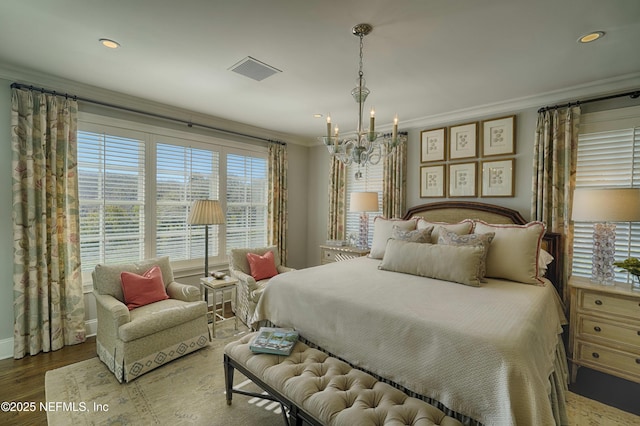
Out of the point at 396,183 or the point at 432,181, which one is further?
the point at 396,183

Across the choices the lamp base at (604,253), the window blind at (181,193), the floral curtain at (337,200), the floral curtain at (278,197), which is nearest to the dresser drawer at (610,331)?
the lamp base at (604,253)

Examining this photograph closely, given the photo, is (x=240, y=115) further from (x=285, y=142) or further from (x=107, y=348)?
(x=107, y=348)

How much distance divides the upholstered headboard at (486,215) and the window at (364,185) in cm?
68

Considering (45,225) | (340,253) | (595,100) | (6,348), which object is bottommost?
(6,348)

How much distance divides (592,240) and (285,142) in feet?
14.2

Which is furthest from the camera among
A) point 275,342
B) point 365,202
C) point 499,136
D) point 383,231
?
point 365,202

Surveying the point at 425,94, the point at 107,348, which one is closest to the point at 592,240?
the point at 425,94

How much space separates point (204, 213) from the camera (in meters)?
3.40

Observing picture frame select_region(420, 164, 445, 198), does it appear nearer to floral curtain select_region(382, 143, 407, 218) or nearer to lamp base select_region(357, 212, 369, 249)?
floral curtain select_region(382, 143, 407, 218)

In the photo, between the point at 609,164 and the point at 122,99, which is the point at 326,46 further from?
the point at 609,164

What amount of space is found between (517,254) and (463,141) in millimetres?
1766

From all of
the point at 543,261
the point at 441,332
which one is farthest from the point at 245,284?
the point at 543,261

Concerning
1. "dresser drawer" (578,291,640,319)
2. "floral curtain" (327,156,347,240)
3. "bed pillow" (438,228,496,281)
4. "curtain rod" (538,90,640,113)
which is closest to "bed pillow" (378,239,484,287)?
"bed pillow" (438,228,496,281)

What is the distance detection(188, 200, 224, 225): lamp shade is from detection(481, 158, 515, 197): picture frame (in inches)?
130
